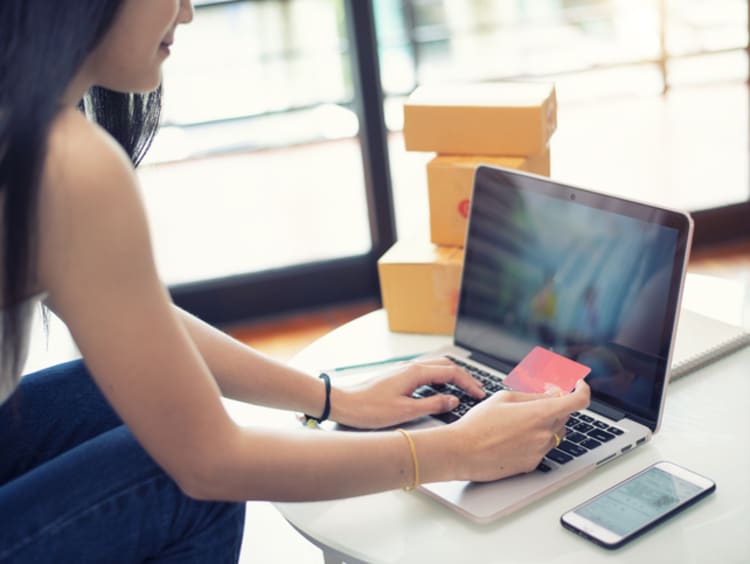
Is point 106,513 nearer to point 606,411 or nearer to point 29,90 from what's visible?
point 29,90

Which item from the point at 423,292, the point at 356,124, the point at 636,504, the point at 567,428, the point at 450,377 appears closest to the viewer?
the point at 636,504

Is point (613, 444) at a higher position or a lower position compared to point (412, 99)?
lower

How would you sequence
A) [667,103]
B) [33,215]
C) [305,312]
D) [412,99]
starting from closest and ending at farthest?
[33,215]
[412,99]
[305,312]
[667,103]

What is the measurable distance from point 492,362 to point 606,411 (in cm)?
21

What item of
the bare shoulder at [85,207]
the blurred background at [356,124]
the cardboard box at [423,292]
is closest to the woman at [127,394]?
the bare shoulder at [85,207]

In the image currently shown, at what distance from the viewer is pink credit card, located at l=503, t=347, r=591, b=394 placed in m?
1.18

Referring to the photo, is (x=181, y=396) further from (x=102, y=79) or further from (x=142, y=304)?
(x=102, y=79)

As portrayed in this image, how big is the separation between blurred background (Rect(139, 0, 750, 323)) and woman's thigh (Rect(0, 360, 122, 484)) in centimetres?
150

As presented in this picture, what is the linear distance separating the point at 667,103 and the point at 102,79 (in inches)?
126

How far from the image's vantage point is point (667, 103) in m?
3.85

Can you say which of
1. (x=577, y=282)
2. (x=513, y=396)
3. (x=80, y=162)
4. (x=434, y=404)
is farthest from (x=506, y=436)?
(x=80, y=162)

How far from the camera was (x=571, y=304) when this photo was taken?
123 centimetres

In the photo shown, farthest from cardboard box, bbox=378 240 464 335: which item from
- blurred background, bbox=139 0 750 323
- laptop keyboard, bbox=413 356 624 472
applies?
blurred background, bbox=139 0 750 323

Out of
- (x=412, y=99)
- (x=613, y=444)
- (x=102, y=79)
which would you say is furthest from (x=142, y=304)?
(x=412, y=99)
